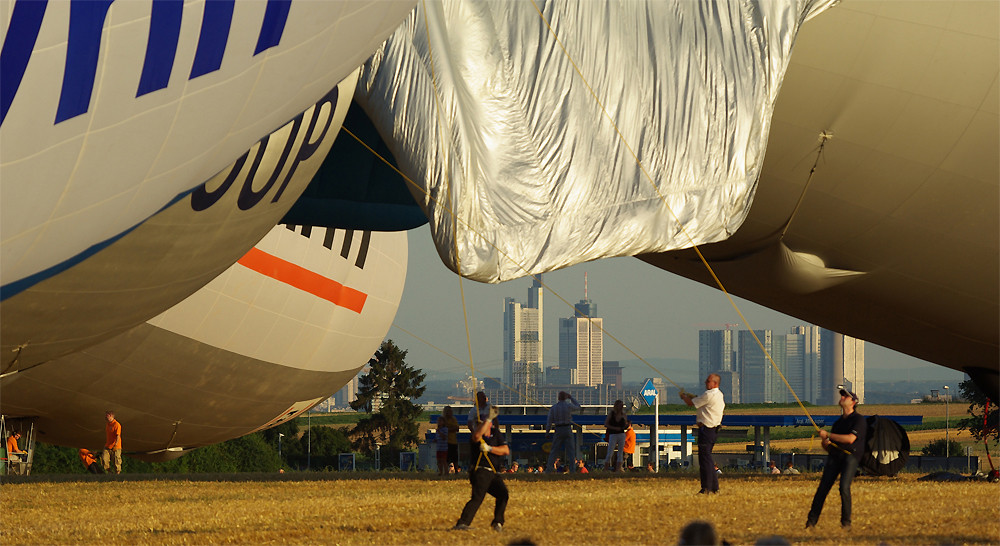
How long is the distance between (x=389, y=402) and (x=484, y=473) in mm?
94696

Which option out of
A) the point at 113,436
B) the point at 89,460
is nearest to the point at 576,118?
the point at 113,436

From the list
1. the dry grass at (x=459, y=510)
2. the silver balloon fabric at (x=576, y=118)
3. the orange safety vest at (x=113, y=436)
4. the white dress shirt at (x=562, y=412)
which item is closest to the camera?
the dry grass at (x=459, y=510)

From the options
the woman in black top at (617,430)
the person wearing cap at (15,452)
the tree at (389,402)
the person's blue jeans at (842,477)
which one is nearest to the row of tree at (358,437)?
the tree at (389,402)

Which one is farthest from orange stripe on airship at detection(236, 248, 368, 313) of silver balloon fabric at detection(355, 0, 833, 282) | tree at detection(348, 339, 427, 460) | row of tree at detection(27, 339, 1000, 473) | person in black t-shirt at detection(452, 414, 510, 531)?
tree at detection(348, 339, 427, 460)

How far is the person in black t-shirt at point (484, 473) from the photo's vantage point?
1027cm

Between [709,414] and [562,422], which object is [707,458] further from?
[562,422]

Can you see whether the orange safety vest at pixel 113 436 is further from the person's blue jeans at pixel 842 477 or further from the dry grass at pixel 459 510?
the person's blue jeans at pixel 842 477

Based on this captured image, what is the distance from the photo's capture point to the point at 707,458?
13.2m

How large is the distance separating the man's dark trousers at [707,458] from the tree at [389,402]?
8717 cm

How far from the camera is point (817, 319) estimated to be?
57.8ft

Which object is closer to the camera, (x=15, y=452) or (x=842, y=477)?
(x=842, y=477)

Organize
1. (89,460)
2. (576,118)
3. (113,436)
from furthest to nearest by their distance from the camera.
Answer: (89,460) → (113,436) → (576,118)

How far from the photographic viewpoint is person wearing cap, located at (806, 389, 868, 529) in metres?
10.0

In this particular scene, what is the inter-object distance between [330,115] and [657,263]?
24.7 ft
